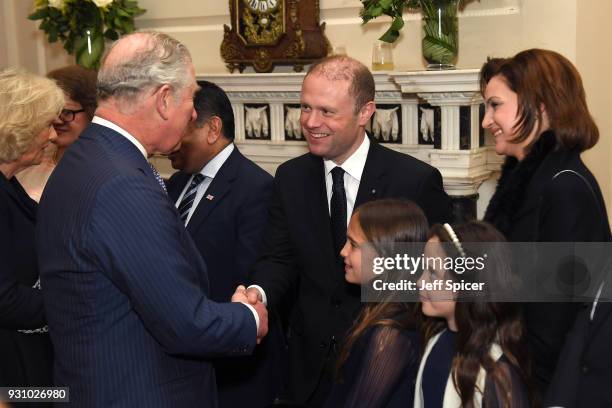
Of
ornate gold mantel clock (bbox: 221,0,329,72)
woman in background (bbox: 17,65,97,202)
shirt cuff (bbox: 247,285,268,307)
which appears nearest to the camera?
shirt cuff (bbox: 247,285,268,307)

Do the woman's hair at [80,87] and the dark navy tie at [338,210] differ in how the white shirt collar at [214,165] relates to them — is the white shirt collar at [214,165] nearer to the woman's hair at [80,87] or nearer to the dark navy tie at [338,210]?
the dark navy tie at [338,210]

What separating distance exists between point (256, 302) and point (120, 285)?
708 millimetres

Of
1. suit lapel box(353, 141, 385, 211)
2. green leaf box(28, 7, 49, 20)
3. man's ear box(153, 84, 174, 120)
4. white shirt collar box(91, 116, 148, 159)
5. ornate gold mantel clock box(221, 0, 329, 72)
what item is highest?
green leaf box(28, 7, 49, 20)

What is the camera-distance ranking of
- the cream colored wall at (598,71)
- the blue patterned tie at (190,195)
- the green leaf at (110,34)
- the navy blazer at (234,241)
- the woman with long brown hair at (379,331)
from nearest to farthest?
the woman with long brown hair at (379,331), the navy blazer at (234,241), the blue patterned tie at (190,195), the cream colored wall at (598,71), the green leaf at (110,34)

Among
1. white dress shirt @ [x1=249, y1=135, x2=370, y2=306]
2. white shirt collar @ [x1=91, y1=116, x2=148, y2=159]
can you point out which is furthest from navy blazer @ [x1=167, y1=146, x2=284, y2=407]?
white shirt collar @ [x1=91, y1=116, x2=148, y2=159]

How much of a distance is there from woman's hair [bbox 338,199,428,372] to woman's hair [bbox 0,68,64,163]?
120 centimetres

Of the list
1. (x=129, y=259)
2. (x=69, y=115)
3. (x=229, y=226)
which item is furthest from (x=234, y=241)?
(x=129, y=259)

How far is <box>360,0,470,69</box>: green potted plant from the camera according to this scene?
13.8 ft

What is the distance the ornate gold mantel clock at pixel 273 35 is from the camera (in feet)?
16.2

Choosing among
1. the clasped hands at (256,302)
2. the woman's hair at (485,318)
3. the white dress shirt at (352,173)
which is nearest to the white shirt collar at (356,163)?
the white dress shirt at (352,173)

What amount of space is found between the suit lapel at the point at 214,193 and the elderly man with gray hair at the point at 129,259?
87 centimetres

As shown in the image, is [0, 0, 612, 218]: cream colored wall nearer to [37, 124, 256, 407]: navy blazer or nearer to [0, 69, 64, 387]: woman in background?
[0, 69, 64, 387]: woman in background

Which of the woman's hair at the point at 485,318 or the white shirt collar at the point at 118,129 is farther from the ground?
the white shirt collar at the point at 118,129

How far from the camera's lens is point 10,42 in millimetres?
6426
